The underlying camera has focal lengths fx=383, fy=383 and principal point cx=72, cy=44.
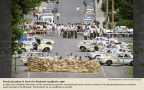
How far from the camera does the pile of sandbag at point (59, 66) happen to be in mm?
33062

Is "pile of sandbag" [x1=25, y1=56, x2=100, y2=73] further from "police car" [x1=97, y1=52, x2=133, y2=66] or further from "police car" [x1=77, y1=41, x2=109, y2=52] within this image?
"police car" [x1=77, y1=41, x2=109, y2=52]

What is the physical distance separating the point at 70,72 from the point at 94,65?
7.15ft

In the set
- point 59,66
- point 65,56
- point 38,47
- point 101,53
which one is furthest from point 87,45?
point 59,66

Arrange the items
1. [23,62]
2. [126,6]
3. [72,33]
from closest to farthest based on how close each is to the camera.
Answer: [23,62], [72,33], [126,6]

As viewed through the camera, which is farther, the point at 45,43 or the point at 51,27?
the point at 51,27

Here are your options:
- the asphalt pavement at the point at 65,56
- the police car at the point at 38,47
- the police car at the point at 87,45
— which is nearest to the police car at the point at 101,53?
the asphalt pavement at the point at 65,56

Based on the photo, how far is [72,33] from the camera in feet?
162

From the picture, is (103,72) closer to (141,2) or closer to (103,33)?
(141,2)

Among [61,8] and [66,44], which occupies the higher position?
[61,8]

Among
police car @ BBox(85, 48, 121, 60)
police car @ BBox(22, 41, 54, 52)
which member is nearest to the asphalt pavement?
police car @ BBox(22, 41, 54, 52)

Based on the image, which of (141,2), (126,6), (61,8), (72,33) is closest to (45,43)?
(72,33)

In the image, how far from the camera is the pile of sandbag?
33.1 m

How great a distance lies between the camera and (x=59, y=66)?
3316cm

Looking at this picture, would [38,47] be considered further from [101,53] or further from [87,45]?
[101,53]
